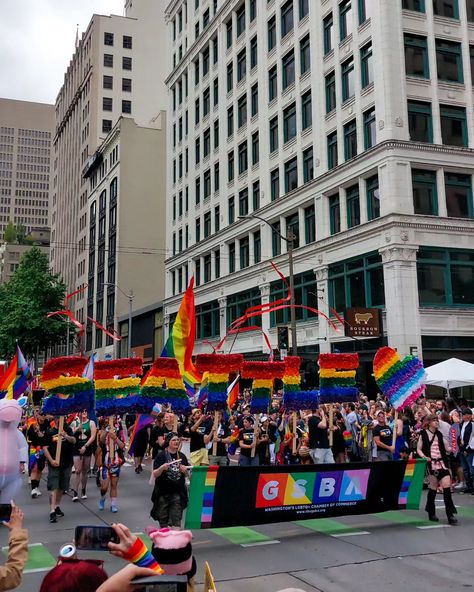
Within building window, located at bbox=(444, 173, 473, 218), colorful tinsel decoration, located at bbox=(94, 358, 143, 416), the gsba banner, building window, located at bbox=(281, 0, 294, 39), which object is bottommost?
the gsba banner

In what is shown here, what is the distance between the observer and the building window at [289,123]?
36.3 meters

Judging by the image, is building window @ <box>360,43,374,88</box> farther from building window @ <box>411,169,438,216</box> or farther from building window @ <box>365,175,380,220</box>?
building window @ <box>411,169,438,216</box>

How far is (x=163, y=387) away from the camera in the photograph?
12.9m

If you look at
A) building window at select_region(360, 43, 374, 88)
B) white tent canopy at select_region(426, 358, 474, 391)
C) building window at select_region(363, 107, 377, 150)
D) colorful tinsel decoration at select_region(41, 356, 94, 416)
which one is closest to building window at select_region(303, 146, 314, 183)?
building window at select_region(363, 107, 377, 150)

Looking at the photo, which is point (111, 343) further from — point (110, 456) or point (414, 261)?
point (110, 456)

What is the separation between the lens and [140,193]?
68125 millimetres

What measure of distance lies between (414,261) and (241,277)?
51.3 ft

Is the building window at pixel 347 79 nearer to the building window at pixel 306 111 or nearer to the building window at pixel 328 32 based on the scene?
the building window at pixel 328 32

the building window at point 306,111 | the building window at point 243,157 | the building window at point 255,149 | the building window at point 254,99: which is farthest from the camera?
the building window at point 243,157

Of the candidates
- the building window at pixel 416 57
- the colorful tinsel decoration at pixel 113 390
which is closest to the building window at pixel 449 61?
the building window at pixel 416 57

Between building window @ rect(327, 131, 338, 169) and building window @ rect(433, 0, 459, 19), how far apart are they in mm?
7664

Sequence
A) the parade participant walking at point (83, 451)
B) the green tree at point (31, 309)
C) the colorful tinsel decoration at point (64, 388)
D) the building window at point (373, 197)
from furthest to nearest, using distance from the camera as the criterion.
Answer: the green tree at point (31, 309) → the building window at point (373, 197) → the parade participant walking at point (83, 451) → the colorful tinsel decoration at point (64, 388)

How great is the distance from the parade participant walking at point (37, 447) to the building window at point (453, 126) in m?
23.9

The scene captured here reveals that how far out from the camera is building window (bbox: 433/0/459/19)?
29.9 meters
